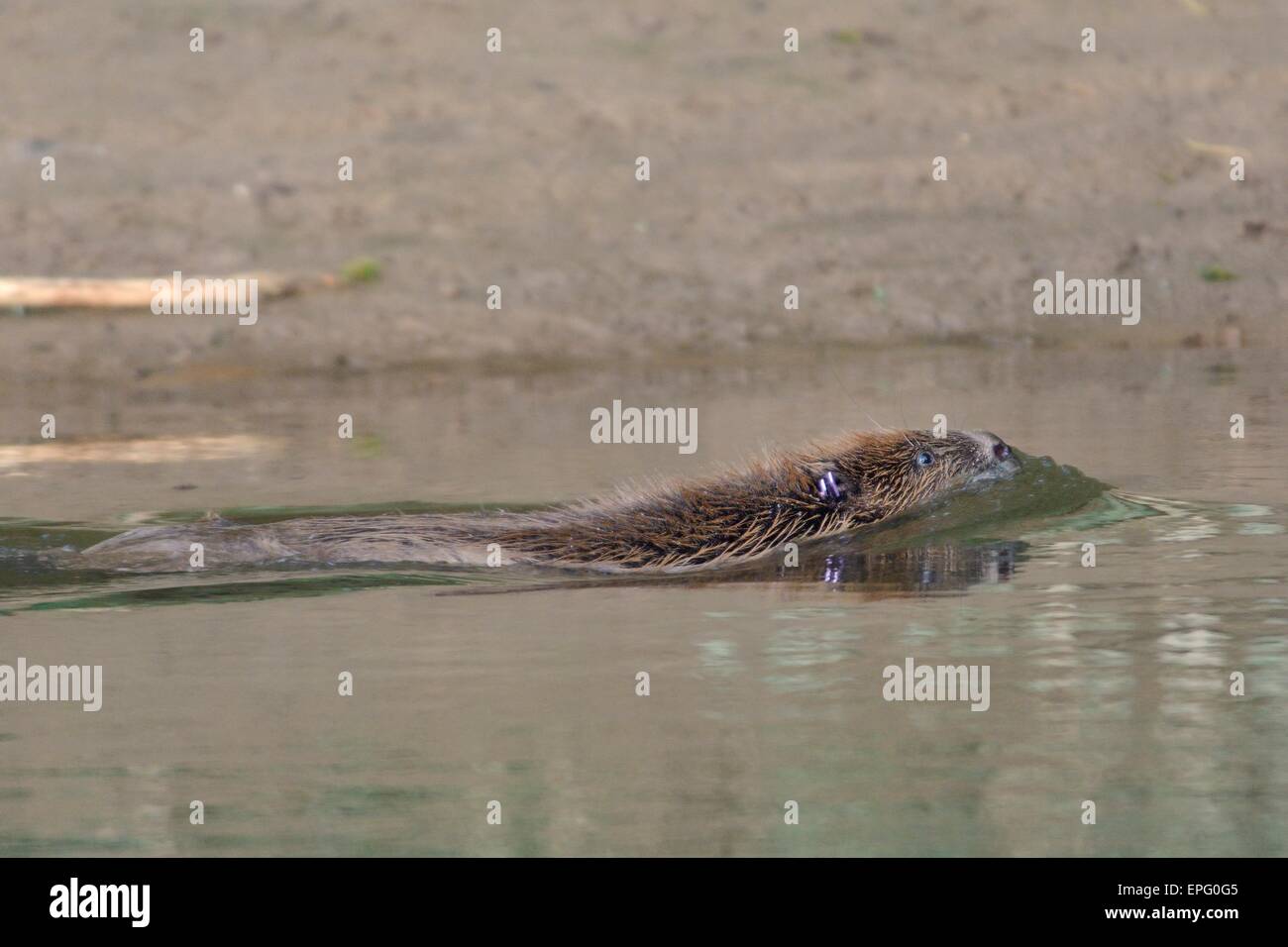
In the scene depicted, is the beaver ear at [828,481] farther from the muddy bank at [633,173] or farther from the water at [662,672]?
the muddy bank at [633,173]

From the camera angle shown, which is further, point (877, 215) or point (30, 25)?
point (30, 25)

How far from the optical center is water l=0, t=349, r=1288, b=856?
5.46 metres

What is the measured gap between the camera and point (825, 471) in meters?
8.92

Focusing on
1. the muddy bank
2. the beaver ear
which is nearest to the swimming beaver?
the beaver ear

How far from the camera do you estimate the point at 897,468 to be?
9.03 m

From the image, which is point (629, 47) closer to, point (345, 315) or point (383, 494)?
point (345, 315)

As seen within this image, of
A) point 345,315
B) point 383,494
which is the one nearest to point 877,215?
point 345,315

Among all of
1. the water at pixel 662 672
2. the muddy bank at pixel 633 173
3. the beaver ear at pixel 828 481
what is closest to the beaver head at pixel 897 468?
the beaver ear at pixel 828 481

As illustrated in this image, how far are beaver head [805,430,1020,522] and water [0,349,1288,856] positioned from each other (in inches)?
4.5

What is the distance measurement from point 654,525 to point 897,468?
45.7 inches

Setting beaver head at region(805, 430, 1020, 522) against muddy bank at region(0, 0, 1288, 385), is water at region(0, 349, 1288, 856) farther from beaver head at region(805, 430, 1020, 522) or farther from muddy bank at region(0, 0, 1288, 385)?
muddy bank at region(0, 0, 1288, 385)

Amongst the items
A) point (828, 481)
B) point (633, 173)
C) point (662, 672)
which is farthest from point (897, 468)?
point (633, 173)

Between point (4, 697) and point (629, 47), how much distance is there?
12562mm

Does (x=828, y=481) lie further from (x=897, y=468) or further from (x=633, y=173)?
(x=633, y=173)
